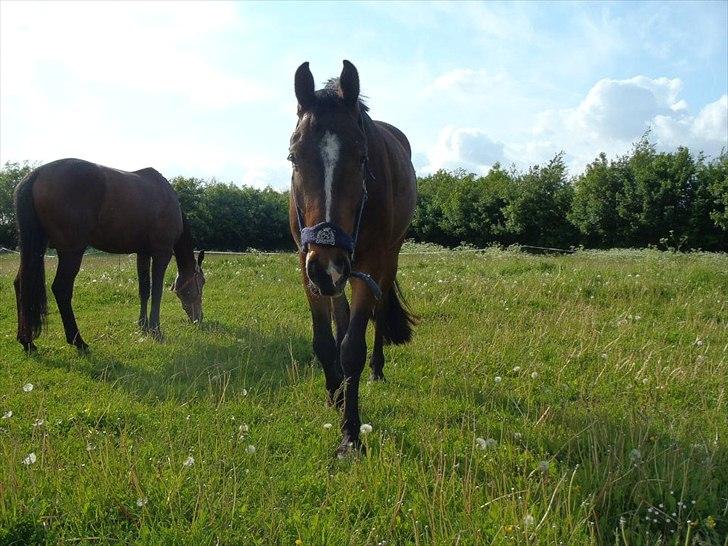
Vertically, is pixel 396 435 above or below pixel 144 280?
below

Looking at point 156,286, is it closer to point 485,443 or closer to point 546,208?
point 485,443

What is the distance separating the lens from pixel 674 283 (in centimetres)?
939

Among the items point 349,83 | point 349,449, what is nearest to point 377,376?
point 349,449

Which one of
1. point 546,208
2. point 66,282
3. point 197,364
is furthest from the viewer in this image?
point 546,208

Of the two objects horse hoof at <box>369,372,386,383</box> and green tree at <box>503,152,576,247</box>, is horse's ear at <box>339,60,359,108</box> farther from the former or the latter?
green tree at <box>503,152,576,247</box>

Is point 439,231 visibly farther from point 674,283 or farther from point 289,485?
point 289,485

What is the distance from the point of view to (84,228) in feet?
22.3

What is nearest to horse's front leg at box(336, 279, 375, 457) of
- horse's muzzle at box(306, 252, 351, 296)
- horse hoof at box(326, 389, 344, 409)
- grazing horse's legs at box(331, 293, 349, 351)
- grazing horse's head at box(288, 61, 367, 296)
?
horse hoof at box(326, 389, 344, 409)

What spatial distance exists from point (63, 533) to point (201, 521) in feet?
2.06

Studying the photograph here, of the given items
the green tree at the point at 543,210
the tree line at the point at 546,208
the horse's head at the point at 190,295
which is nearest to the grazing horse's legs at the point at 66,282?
Answer: the horse's head at the point at 190,295

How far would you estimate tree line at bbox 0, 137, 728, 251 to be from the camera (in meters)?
32.2

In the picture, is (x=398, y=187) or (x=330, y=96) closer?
(x=330, y=96)

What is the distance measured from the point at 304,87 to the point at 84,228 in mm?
4509

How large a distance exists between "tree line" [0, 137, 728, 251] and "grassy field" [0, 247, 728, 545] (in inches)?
712
